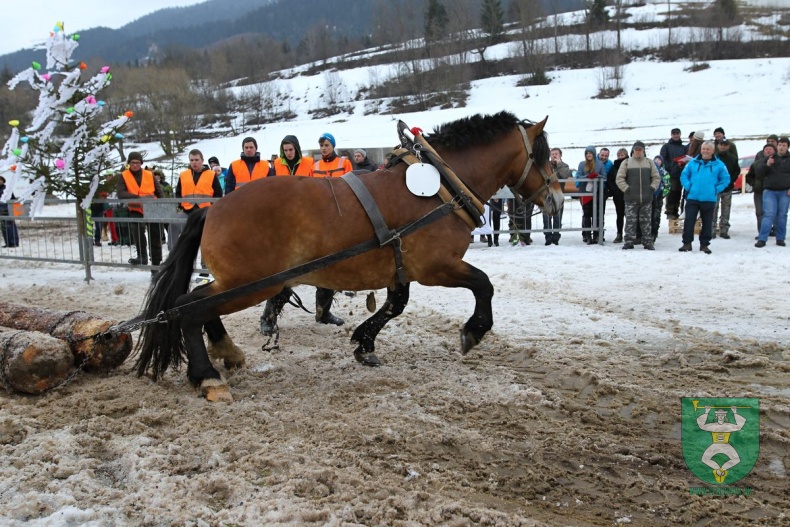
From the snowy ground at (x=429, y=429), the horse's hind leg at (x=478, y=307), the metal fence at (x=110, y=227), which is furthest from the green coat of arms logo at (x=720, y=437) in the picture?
the metal fence at (x=110, y=227)

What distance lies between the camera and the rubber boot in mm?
6238

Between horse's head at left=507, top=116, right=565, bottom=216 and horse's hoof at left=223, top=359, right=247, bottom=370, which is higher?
horse's head at left=507, top=116, right=565, bottom=216

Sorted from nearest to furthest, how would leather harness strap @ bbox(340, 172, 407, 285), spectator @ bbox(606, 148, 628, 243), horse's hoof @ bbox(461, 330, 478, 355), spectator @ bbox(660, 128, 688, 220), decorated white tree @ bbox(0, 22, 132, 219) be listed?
leather harness strap @ bbox(340, 172, 407, 285) → horse's hoof @ bbox(461, 330, 478, 355) → decorated white tree @ bbox(0, 22, 132, 219) → spectator @ bbox(606, 148, 628, 243) → spectator @ bbox(660, 128, 688, 220)

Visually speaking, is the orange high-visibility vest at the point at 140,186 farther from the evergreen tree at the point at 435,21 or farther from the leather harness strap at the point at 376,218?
the evergreen tree at the point at 435,21

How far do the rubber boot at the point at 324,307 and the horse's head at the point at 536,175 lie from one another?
7.11 ft

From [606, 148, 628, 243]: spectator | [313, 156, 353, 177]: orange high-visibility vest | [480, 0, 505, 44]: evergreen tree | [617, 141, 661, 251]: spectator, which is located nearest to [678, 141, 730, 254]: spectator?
[617, 141, 661, 251]: spectator

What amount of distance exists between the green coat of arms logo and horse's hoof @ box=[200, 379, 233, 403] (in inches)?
116

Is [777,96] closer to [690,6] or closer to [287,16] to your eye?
[690,6]

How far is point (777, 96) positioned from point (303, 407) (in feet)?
139

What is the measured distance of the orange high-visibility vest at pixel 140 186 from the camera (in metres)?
9.42

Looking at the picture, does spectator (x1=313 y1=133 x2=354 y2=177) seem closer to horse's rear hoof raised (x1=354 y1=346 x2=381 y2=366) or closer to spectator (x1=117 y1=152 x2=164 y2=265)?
horse's rear hoof raised (x1=354 y1=346 x2=381 y2=366)

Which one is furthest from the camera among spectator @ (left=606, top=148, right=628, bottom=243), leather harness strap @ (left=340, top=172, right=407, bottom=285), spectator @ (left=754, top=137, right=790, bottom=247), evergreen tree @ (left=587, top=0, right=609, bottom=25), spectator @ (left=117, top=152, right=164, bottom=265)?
evergreen tree @ (left=587, top=0, right=609, bottom=25)

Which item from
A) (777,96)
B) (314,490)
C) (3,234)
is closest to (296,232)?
(314,490)

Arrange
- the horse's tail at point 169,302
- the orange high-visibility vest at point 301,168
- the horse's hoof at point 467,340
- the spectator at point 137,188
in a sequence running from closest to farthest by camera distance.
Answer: the horse's tail at point 169,302, the horse's hoof at point 467,340, the orange high-visibility vest at point 301,168, the spectator at point 137,188
